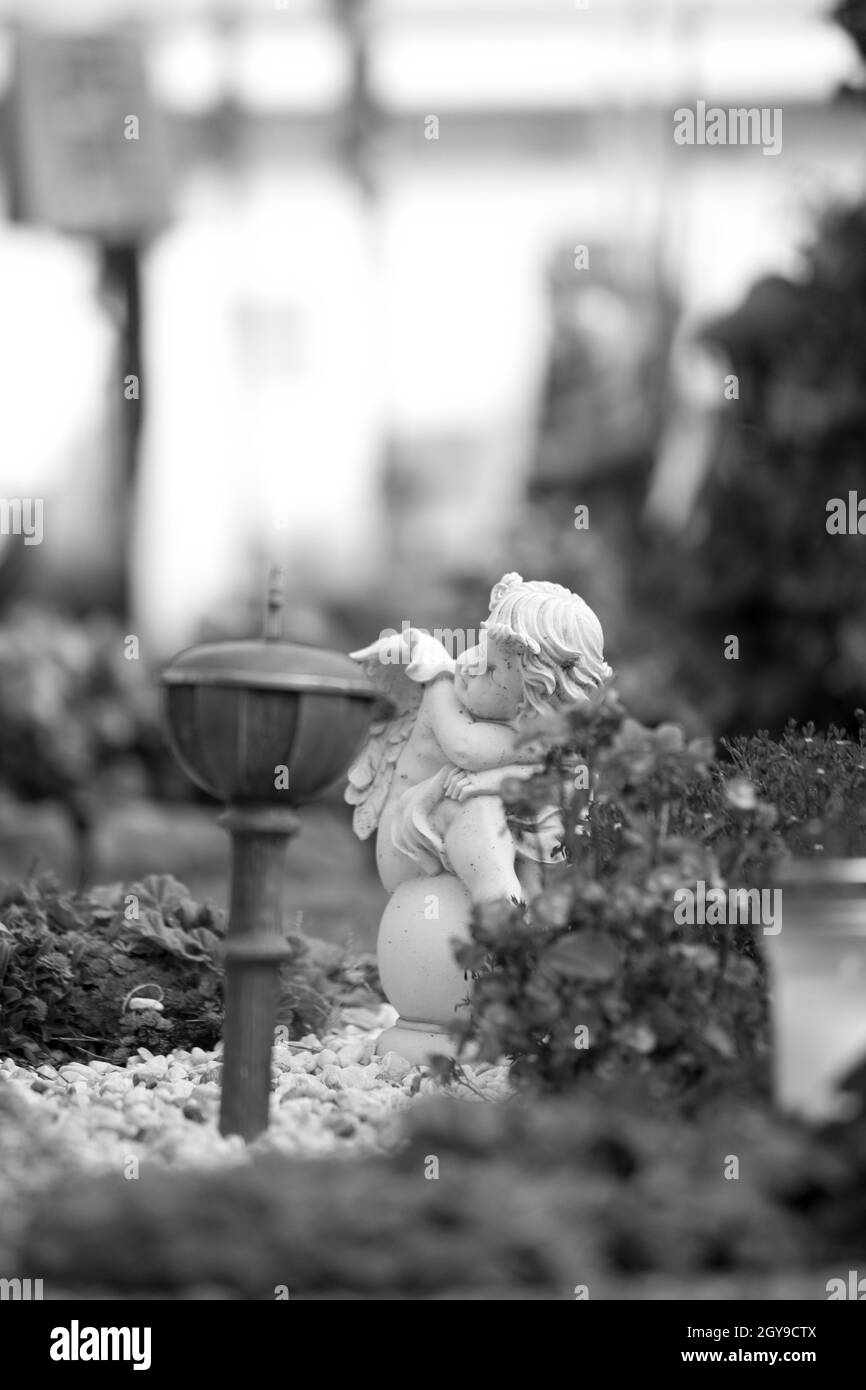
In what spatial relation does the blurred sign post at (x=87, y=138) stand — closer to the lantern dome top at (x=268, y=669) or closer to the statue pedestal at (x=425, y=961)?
the statue pedestal at (x=425, y=961)

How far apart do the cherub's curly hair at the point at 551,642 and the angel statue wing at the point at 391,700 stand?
0.98 ft

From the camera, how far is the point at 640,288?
16.4m

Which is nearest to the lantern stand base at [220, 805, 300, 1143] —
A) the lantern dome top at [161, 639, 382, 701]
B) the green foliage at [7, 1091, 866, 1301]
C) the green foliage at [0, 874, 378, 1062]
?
the lantern dome top at [161, 639, 382, 701]

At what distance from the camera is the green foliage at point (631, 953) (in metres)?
3.52

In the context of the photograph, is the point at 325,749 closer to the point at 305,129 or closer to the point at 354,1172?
the point at 354,1172

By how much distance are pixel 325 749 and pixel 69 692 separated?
10.1 m

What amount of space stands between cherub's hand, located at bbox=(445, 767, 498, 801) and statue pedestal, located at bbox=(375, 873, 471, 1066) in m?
0.26

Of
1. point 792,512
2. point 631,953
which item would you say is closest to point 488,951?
point 631,953

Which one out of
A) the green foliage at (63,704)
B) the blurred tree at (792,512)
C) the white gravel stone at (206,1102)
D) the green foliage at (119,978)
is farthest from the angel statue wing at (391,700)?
the green foliage at (63,704)

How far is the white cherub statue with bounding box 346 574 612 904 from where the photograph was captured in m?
4.21

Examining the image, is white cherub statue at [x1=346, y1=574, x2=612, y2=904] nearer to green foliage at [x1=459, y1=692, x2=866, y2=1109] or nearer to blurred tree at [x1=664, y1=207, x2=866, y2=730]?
green foliage at [x1=459, y1=692, x2=866, y2=1109]

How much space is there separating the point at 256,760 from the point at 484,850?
0.96 metres

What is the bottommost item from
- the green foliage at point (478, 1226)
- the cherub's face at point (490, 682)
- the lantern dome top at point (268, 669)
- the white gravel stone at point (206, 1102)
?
the green foliage at point (478, 1226)
